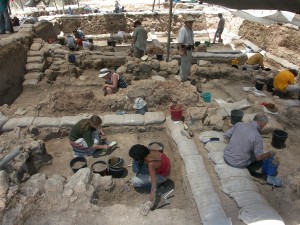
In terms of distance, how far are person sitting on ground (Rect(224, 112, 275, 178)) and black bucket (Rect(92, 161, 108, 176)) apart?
7.26 ft

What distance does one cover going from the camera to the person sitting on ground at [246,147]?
4.29 m

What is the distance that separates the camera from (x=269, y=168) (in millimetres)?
4418

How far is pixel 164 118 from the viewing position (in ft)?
20.5

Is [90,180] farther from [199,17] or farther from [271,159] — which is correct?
[199,17]

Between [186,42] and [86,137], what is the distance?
4.34 meters

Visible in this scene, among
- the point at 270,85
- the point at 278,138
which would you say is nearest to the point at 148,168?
the point at 278,138

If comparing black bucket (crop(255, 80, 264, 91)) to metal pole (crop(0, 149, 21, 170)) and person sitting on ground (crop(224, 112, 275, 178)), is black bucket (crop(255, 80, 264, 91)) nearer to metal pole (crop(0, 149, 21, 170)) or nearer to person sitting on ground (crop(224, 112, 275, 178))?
person sitting on ground (crop(224, 112, 275, 178))

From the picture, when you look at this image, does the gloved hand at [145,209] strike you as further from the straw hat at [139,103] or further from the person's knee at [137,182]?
the straw hat at [139,103]

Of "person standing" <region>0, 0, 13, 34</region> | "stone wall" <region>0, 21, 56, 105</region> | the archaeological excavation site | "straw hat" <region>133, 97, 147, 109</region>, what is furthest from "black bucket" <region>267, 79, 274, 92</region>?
"person standing" <region>0, 0, 13, 34</region>

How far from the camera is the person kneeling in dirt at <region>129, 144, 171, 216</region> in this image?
4012 mm

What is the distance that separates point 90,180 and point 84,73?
6.56 metres

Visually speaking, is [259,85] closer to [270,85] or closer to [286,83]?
[270,85]

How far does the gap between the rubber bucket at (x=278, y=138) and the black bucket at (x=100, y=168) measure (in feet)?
11.4

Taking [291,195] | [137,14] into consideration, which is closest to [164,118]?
[291,195]
